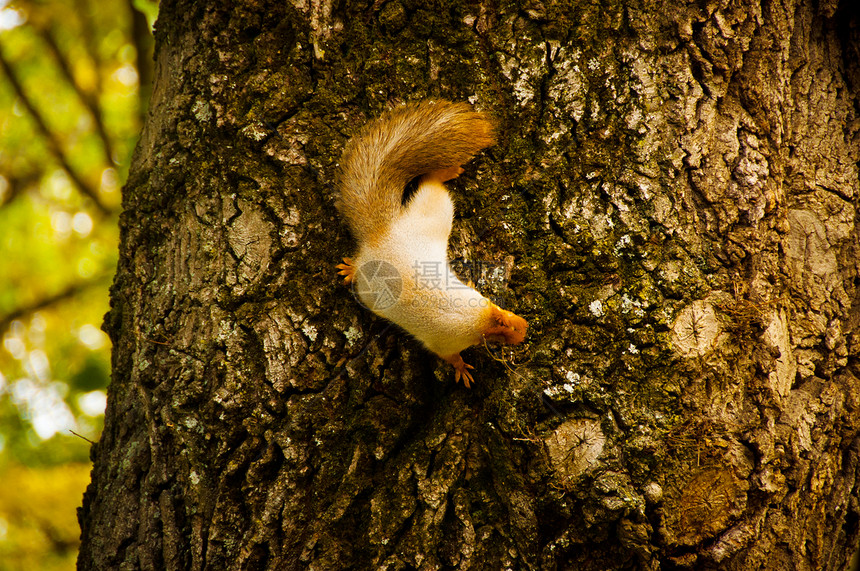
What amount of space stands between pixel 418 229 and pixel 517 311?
2.32 feet

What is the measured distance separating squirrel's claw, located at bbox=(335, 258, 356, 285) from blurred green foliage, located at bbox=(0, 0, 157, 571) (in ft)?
9.50

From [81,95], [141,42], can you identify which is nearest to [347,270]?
[141,42]

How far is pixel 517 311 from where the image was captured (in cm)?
215

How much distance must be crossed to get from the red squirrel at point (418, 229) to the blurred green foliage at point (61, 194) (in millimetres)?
2923

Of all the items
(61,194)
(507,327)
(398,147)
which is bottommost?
(507,327)

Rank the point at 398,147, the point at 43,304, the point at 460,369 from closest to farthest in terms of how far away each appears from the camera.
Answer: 1. the point at 460,369
2. the point at 398,147
3. the point at 43,304

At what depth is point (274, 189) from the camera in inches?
88.2

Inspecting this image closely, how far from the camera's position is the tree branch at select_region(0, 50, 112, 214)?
4934mm

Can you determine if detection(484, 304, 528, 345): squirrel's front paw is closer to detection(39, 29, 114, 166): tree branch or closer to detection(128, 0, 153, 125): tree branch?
detection(128, 0, 153, 125): tree branch

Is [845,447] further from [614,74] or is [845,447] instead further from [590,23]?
[590,23]

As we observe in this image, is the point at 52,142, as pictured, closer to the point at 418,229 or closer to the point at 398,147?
the point at 398,147

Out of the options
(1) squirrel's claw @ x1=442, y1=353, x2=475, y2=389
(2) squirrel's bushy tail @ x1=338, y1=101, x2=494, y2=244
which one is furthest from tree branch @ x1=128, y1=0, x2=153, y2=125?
(1) squirrel's claw @ x1=442, y1=353, x2=475, y2=389

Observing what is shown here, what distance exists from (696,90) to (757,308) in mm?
925

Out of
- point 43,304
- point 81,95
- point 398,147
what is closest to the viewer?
point 398,147
